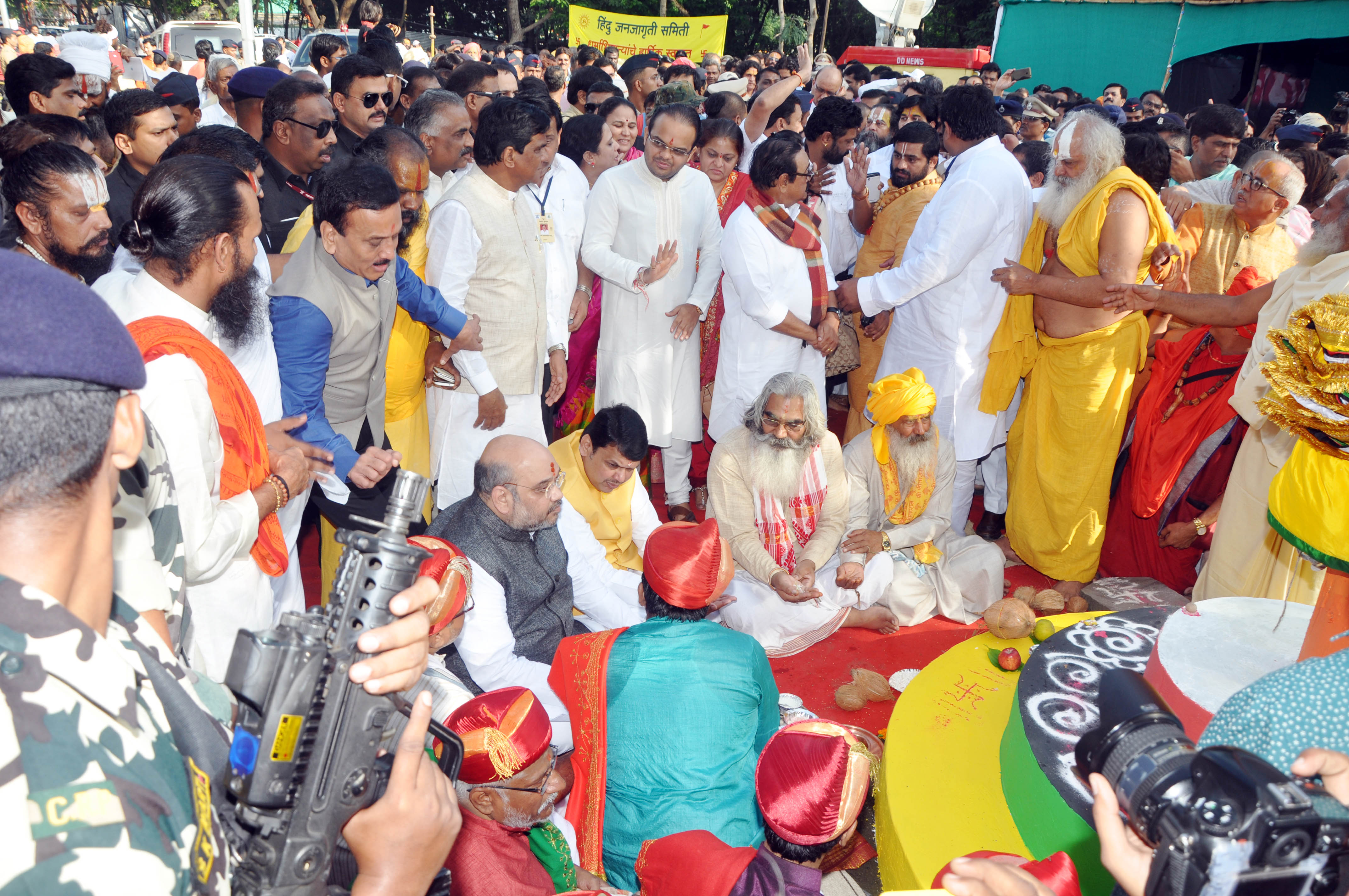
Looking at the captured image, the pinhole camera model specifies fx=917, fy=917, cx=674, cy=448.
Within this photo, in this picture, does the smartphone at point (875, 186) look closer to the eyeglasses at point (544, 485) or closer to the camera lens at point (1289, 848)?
the eyeglasses at point (544, 485)

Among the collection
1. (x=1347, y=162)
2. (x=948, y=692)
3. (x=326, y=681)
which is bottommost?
(x=948, y=692)

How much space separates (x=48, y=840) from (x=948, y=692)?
262 centimetres

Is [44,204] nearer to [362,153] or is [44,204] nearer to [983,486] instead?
[362,153]

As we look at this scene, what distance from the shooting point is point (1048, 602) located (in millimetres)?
3916

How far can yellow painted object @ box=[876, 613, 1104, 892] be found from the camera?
2.34m

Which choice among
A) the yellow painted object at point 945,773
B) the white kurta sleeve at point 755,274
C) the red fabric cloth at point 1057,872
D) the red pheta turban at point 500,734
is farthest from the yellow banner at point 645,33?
the red fabric cloth at point 1057,872

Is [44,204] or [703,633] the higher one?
[44,204]

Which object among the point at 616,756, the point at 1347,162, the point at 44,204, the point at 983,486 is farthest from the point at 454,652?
the point at 1347,162

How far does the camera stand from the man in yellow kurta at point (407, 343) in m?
3.52

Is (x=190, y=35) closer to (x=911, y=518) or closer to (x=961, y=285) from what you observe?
(x=961, y=285)

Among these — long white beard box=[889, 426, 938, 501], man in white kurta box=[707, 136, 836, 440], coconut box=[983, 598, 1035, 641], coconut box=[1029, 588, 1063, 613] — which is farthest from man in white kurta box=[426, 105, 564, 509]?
coconut box=[1029, 588, 1063, 613]

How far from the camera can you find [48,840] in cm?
72

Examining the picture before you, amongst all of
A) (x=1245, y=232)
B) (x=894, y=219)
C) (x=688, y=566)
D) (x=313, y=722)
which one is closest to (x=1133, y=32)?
(x=1245, y=232)

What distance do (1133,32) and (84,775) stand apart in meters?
16.5
